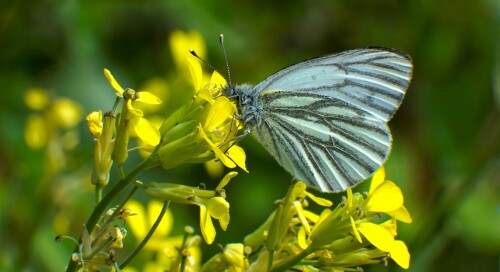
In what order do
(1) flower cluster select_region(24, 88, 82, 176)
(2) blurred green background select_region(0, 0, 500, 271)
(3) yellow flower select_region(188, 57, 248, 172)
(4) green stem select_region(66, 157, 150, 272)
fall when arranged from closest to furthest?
1. (4) green stem select_region(66, 157, 150, 272)
2. (3) yellow flower select_region(188, 57, 248, 172)
3. (1) flower cluster select_region(24, 88, 82, 176)
4. (2) blurred green background select_region(0, 0, 500, 271)

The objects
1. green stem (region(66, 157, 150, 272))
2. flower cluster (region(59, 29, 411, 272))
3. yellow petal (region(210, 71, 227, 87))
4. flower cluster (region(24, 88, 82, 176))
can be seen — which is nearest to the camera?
green stem (region(66, 157, 150, 272))

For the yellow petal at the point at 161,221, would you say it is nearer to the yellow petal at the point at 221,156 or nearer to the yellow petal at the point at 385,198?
the yellow petal at the point at 221,156

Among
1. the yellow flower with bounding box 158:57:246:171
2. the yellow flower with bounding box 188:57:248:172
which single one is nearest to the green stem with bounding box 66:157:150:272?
the yellow flower with bounding box 158:57:246:171

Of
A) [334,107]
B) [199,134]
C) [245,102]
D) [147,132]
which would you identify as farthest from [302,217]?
[334,107]

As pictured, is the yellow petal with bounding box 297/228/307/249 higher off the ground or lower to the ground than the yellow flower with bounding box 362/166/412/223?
lower

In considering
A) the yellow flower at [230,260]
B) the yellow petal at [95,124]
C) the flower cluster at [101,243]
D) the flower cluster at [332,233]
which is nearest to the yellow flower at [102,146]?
the yellow petal at [95,124]

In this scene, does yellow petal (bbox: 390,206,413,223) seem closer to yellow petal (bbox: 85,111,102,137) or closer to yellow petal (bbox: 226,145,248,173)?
yellow petal (bbox: 226,145,248,173)
